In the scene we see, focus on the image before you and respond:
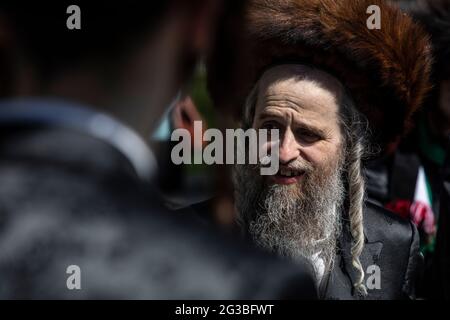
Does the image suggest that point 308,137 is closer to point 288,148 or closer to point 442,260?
point 288,148

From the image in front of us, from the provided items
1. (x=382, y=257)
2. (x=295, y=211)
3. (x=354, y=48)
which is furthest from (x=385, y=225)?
(x=354, y=48)

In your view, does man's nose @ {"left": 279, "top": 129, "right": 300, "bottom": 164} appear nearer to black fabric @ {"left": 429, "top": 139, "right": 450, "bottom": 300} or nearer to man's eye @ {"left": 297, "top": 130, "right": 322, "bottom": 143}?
man's eye @ {"left": 297, "top": 130, "right": 322, "bottom": 143}

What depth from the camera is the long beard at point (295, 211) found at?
3.26 m

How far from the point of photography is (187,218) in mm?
1252

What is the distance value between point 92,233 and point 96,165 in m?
0.10

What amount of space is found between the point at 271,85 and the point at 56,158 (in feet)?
7.46

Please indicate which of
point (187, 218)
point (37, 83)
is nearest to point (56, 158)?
point (37, 83)

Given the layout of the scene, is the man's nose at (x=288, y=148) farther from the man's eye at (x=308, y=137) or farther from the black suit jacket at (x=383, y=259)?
the black suit jacket at (x=383, y=259)

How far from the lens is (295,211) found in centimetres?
332

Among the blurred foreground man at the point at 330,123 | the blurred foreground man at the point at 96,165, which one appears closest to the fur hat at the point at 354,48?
the blurred foreground man at the point at 330,123

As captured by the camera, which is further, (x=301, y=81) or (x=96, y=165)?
(x=301, y=81)

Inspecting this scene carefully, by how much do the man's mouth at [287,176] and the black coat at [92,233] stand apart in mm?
2036

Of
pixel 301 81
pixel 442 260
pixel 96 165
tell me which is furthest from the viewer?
pixel 442 260
